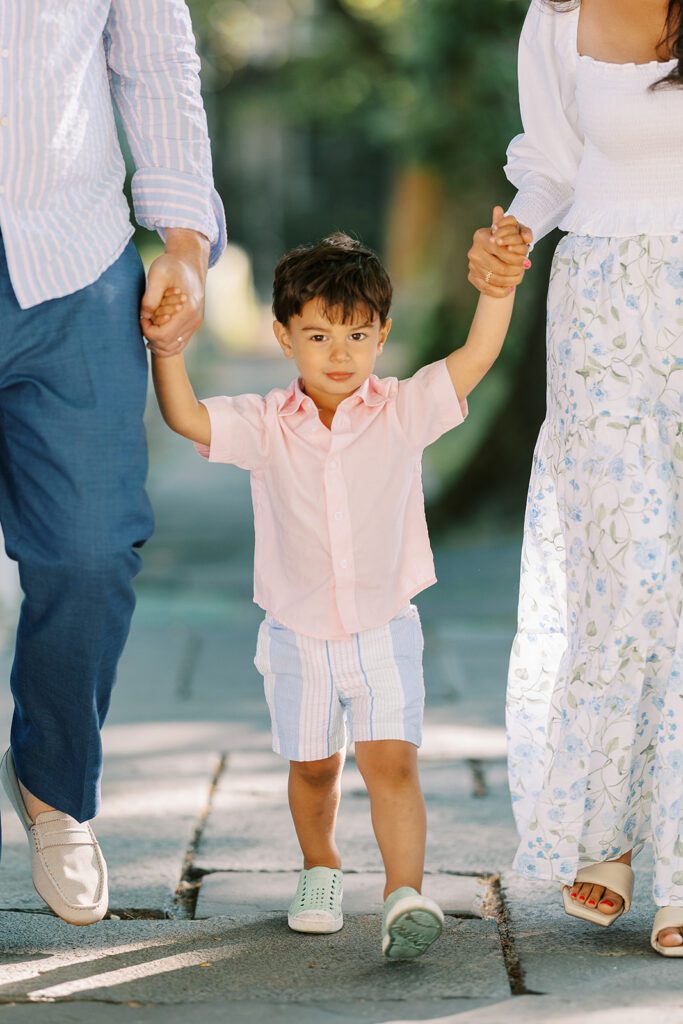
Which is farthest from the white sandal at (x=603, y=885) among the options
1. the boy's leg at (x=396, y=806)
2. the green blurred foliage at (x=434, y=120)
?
the green blurred foliage at (x=434, y=120)

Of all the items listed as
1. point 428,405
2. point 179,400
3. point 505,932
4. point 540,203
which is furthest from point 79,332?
point 505,932

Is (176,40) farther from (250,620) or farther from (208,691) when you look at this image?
(250,620)

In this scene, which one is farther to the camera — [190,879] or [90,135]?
[190,879]

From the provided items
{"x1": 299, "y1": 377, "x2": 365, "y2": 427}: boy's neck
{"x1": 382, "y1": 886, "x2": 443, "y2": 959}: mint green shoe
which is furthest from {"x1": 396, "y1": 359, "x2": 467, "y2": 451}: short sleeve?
{"x1": 382, "y1": 886, "x2": 443, "y2": 959}: mint green shoe

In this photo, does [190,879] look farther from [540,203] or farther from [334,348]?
[540,203]

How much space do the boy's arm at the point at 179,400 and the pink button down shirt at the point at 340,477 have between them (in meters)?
0.03

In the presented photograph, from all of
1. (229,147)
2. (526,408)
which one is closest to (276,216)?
(229,147)

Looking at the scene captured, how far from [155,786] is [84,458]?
1.65 m

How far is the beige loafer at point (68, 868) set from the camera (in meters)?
2.82

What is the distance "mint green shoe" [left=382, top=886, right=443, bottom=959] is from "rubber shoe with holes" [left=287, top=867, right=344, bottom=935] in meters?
0.23

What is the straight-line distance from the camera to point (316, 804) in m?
3.07

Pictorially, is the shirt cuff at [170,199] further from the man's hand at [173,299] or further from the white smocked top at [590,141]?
the white smocked top at [590,141]

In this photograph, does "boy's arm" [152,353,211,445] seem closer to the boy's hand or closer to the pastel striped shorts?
the boy's hand

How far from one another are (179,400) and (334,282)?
1.22 ft
